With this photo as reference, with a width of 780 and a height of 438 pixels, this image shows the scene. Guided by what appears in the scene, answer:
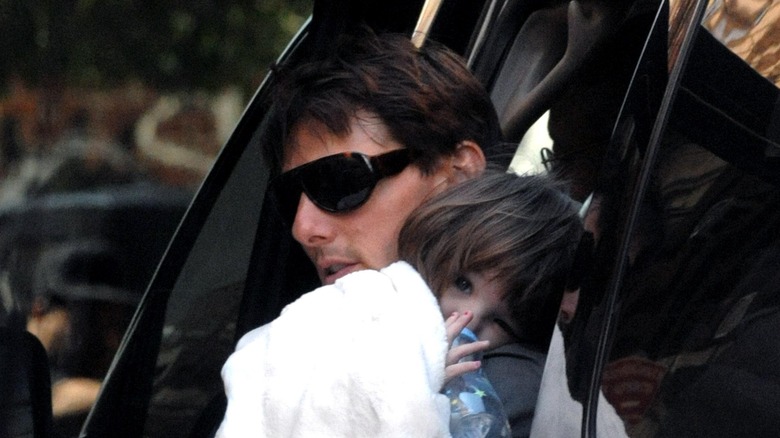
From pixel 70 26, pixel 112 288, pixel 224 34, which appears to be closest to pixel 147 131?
pixel 224 34

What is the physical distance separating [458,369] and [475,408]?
70 millimetres

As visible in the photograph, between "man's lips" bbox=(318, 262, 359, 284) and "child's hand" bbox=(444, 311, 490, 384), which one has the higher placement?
"child's hand" bbox=(444, 311, 490, 384)

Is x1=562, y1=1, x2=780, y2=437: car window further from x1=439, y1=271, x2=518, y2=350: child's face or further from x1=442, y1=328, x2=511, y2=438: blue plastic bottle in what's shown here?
x1=439, y1=271, x2=518, y2=350: child's face

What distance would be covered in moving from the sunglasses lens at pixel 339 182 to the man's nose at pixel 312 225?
0.07 ft

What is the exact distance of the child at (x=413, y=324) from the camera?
58.2 inches

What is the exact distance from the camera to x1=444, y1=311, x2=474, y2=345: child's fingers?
1.63m

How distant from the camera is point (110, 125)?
9523mm

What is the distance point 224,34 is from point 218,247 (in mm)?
6588

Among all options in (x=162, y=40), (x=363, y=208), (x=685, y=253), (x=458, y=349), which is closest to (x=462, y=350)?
(x=458, y=349)

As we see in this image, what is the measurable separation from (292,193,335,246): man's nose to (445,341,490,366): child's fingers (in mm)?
484

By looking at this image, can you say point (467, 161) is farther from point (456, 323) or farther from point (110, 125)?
point (110, 125)

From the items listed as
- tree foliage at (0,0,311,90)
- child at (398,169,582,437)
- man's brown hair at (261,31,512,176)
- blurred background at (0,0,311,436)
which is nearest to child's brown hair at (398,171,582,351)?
child at (398,169,582,437)

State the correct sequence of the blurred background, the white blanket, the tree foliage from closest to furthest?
the white blanket → the blurred background → the tree foliage

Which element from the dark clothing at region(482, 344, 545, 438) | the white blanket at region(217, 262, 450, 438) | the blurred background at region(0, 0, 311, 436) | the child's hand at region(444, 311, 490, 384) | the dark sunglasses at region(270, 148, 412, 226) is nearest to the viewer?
the white blanket at region(217, 262, 450, 438)
